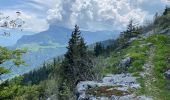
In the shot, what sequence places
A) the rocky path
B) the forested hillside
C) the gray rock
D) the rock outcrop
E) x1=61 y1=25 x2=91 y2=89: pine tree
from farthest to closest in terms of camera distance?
the gray rock < x1=61 y1=25 x2=91 y2=89: pine tree < the forested hillside < the rocky path < the rock outcrop

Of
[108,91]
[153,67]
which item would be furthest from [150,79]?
[108,91]

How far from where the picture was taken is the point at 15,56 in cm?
2044

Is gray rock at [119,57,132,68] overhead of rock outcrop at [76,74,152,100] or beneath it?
overhead

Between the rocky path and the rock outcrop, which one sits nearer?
the rock outcrop

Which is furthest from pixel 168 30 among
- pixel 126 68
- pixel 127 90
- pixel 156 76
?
pixel 127 90

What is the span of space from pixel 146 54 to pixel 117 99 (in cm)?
4640

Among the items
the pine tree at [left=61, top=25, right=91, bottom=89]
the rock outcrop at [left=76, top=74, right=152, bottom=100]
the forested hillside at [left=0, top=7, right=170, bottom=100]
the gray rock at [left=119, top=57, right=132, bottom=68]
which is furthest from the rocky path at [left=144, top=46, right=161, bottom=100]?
the pine tree at [left=61, top=25, right=91, bottom=89]

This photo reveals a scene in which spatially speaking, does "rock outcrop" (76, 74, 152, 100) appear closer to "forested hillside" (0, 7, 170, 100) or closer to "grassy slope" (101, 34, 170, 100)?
"forested hillside" (0, 7, 170, 100)

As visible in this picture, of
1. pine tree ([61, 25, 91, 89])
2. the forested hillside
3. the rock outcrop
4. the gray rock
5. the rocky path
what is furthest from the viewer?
the gray rock

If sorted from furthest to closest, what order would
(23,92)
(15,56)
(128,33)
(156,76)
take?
1. (128,33)
2. (156,76)
3. (23,92)
4. (15,56)

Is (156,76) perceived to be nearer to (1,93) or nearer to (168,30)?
(1,93)

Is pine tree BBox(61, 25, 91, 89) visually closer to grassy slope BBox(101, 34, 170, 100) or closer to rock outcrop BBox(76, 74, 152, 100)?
grassy slope BBox(101, 34, 170, 100)

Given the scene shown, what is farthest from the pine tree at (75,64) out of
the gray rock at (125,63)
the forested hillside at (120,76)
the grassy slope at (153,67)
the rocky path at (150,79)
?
the rocky path at (150,79)

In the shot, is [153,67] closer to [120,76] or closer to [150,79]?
[120,76]
